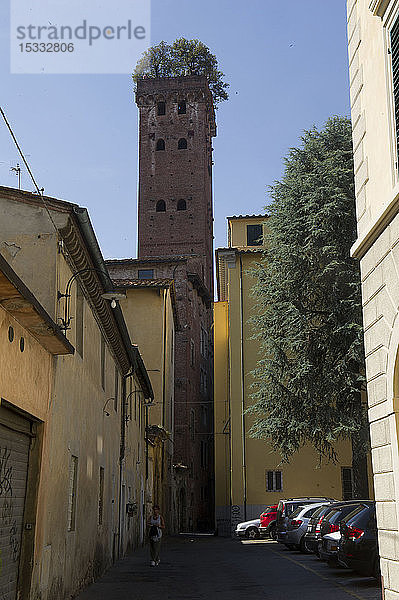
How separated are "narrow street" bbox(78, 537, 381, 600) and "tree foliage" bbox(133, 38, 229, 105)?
54494 millimetres

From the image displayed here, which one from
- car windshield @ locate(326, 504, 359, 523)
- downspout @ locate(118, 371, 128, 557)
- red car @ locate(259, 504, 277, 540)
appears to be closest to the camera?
car windshield @ locate(326, 504, 359, 523)

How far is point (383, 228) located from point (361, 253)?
953mm

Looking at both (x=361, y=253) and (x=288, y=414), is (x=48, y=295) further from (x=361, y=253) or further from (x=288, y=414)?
(x=288, y=414)

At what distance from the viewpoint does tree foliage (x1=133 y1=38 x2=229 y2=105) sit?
69.2 meters

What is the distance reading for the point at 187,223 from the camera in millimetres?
60844

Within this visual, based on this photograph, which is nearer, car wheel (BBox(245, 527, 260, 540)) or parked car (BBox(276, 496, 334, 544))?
parked car (BBox(276, 496, 334, 544))

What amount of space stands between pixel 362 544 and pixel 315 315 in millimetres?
16833

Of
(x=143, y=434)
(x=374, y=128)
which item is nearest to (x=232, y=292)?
(x=143, y=434)

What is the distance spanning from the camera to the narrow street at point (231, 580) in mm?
13367

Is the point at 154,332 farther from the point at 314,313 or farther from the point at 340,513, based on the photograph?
the point at 340,513

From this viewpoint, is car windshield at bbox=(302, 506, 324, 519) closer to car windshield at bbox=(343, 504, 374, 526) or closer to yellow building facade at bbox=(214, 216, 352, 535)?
yellow building facade at bbox=(214, 216, 352, 535)

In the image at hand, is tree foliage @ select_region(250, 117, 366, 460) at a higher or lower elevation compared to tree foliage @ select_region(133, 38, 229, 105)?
lower

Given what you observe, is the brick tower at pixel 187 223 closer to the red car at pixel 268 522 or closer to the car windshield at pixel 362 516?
the red car at pixel 268 522

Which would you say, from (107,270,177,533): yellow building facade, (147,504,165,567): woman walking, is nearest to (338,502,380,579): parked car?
(147,504,165,567): woman walking
